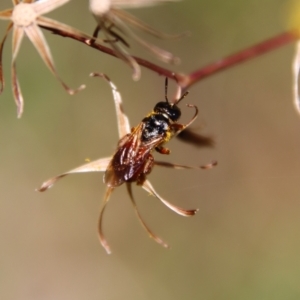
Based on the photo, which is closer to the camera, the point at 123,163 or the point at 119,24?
the point at 119,24

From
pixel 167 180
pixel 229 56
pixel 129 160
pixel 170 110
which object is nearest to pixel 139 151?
pixel 129 160

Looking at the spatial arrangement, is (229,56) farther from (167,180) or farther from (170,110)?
(167,180)

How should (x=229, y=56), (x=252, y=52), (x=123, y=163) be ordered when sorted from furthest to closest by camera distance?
(x=123, y=163) → (x=229, y=56) → (x=252, y=52)

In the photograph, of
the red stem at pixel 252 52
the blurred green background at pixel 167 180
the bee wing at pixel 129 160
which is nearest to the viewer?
the red stem at pixel 252 52

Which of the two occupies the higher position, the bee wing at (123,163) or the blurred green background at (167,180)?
the blurred green background at (167,180)

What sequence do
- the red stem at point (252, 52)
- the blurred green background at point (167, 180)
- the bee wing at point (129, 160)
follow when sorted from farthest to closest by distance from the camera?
the blurred green background at point (167, 180), the bee wing at point (129, 160), the red stem at point (252, 52)

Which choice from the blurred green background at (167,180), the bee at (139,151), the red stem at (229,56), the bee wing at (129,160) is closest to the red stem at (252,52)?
the red stem at (229,56)

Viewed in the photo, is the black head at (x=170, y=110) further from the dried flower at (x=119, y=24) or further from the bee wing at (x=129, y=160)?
the dried flower at (x=119, y=24)

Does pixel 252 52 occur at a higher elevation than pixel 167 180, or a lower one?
lower

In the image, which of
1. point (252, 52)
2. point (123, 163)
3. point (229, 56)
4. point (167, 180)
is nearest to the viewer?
point (252, 52)
